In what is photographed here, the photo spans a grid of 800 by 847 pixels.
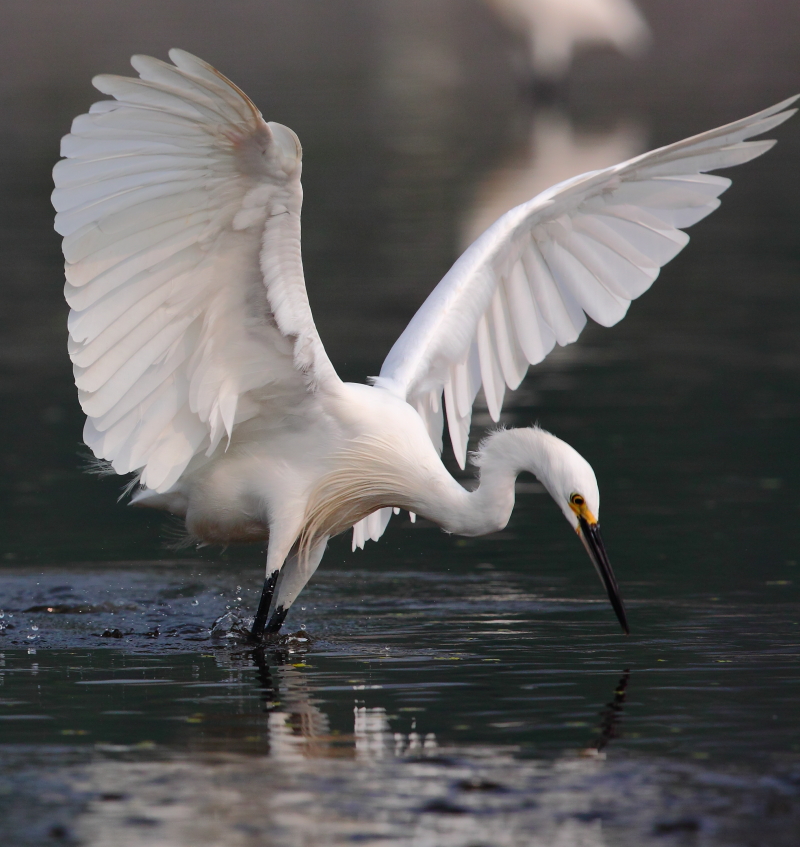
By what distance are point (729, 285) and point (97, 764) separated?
13742 mm

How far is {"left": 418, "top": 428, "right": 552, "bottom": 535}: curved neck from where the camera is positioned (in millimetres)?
8062

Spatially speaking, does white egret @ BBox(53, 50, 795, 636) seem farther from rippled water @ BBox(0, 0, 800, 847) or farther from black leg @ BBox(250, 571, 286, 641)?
rippled water @ BBox(0, 0, 800, 847)

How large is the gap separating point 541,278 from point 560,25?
25.6 metres

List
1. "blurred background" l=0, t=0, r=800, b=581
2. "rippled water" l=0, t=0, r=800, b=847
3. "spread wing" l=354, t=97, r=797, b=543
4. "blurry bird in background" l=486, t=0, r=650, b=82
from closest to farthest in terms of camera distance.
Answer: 1. "rippled water" l=0, t=0, r=800, b=847
2. "spread wing" l=354, t=97, r=797, b=543
3. "blurred background" l=0, t=0, r=800, b=581
4. "blurry bird in background" l=486, t=0, r=650, b=82

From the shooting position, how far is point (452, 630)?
8.40 meters

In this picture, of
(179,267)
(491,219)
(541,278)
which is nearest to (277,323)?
(179,267)

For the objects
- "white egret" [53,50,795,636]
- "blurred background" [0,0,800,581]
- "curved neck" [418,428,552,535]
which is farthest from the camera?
"blurred background" [0,0,800,581]

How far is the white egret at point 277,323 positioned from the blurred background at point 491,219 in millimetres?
1678

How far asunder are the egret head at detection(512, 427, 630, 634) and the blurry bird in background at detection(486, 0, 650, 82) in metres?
26.8

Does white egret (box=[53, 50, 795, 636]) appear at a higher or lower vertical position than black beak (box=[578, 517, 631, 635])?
higher

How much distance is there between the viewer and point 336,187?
2600cm

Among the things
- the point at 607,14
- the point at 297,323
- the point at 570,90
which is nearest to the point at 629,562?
the point at 297,323

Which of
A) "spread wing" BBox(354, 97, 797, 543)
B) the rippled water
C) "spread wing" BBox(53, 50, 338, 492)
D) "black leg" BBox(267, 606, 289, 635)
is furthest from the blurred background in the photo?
"spread wing" BBox(53, 50, 338, 492)

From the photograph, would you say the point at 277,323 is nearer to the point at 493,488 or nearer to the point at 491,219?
the point at 493,488
